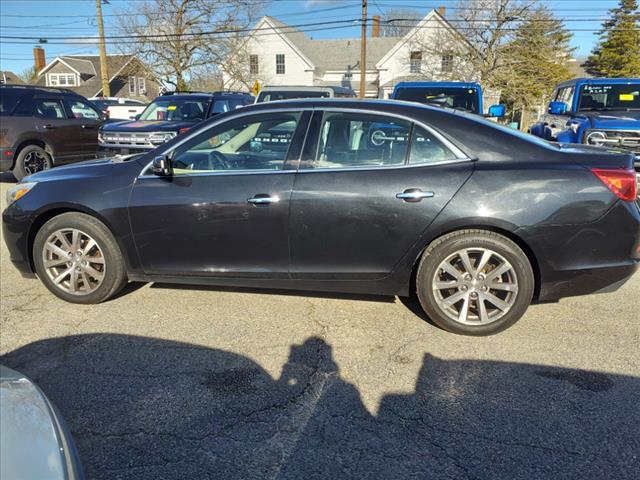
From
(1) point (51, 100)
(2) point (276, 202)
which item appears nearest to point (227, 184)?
(2) point (276, 202)

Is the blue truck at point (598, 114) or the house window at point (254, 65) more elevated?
the house window at point (254, 65)

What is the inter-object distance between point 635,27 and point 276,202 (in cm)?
4751

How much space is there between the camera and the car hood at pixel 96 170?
3.98 meters

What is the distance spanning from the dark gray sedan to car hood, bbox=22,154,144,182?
18 mm

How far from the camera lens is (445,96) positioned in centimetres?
965

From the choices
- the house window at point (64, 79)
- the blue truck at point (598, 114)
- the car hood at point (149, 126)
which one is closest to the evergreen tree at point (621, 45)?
the blue truck at point (598, 114)

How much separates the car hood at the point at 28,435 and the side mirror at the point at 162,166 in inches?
87.2

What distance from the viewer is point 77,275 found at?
13.5 feet

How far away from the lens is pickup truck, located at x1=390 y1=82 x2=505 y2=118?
9578mm

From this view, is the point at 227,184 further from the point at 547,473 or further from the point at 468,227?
the point at 547,473

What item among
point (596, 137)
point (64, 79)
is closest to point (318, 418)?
point (596, 137)

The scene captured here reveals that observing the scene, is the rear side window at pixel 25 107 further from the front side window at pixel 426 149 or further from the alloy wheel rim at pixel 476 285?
the alloy wheel rim at pixel 476 285

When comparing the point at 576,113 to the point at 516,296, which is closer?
the point at 516,296

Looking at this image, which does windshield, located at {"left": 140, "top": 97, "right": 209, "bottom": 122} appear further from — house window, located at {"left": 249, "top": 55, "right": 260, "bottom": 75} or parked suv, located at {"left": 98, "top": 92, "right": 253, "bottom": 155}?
house window, located at {"left": 249, "top": 55, "right": 260, "bottom": 75}
